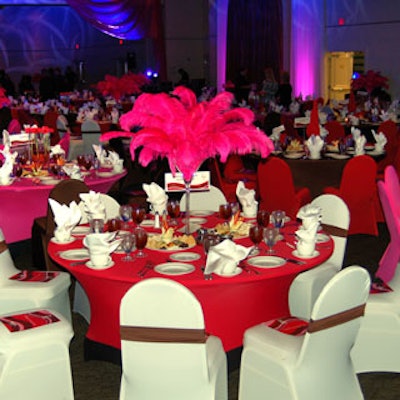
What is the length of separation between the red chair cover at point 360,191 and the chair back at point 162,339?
3.66 metres

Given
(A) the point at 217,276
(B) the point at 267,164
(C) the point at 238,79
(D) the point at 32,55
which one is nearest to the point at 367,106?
(C) the point at 238,79

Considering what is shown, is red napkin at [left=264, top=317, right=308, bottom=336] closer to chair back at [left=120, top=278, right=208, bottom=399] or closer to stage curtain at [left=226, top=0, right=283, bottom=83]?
chair back at [left=120, top=278, right=208, bottom=399]

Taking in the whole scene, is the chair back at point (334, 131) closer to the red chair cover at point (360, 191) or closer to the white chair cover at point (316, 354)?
the red chair cover at point (360, 191)

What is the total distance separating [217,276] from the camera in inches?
128

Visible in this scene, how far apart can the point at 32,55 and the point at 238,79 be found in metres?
6.92

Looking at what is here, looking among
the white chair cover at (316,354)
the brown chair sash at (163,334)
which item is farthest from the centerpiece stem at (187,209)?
the brown chair sash at (163,334)

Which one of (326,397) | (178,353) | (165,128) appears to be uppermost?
(165,128)

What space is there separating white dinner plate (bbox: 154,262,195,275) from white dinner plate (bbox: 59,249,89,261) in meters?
0.43

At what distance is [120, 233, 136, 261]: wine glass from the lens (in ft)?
11.5

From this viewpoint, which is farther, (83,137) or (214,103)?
(83,137)

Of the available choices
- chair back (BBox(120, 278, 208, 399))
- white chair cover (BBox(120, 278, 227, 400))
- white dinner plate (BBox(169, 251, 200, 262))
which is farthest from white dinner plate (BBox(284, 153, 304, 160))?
chair back (BBox(120, 278, 208, 399))

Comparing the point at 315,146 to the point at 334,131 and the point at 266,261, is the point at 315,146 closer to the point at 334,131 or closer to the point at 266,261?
the point at 334,131

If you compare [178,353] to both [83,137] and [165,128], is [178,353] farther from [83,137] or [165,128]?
[83,137]

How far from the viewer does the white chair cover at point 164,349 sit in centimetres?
267
